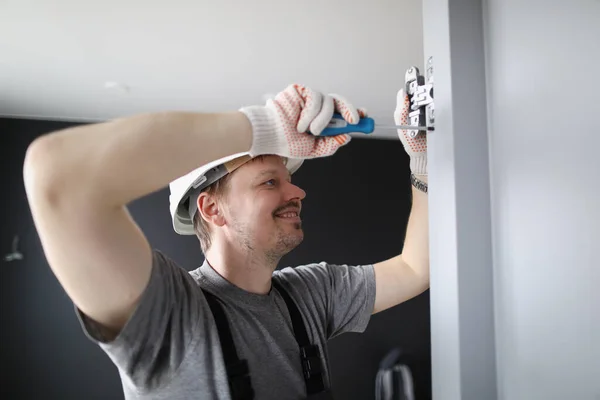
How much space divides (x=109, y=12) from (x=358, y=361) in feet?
7.56

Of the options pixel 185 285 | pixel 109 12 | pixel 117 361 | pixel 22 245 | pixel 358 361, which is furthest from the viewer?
pixel 358 361

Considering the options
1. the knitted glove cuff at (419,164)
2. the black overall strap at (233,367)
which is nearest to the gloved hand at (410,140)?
the knitted glove cuff at (419,164)

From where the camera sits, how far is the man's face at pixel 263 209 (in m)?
0.90

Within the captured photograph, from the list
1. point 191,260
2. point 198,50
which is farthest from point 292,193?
point 191,260

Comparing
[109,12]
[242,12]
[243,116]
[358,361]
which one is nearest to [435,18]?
[243,116]

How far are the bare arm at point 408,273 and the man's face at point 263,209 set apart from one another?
25 cm

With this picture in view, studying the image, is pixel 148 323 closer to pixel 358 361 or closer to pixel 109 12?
pixel 109 12

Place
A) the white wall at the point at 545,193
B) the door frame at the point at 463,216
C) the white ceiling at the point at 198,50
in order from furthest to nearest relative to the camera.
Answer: the white ceiling at the point at 198,50
the door frame at the point at 463,216
the white wall at the point at 545,193

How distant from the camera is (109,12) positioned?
4.09 feet

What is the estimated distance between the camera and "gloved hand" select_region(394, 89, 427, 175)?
724mm

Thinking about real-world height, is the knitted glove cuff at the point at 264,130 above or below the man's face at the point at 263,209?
above

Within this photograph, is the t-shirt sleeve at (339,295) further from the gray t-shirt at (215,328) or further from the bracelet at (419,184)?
the bracelet at (419,184)

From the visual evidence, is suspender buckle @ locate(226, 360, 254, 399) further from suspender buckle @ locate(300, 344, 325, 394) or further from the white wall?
the white wall

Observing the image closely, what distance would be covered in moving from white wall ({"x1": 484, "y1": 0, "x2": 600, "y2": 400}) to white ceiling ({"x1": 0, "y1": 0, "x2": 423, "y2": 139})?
85cm
